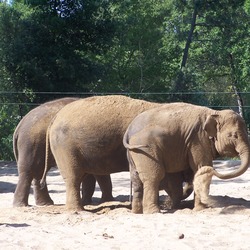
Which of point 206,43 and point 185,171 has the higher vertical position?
point 206,43

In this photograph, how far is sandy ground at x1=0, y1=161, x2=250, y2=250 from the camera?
7.50 metres

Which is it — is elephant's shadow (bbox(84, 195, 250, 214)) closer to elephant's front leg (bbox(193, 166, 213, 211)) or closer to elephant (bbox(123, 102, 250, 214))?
elephant's front leg (bbox(193, 166, 213, 211))

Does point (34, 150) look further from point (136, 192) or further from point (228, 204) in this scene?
point (228, 204)

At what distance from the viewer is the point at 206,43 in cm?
3403

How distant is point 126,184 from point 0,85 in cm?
1170

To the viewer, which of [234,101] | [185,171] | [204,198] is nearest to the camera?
[204,198]

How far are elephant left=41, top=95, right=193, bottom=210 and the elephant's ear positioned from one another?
3.47ft

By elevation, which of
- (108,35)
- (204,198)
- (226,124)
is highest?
(108,35)

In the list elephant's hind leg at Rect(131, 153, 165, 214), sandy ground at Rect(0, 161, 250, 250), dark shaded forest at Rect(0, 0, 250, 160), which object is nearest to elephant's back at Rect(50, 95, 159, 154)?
elephant's hind leg at Rect(131, 153, 165, 214)

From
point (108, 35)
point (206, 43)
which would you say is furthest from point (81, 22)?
point (206, 43)

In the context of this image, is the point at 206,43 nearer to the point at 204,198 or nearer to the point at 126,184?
the point at 126,184

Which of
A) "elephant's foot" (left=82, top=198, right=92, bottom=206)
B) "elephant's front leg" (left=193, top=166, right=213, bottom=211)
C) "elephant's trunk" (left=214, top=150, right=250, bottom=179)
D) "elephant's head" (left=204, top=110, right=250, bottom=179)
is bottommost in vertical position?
"elephant's foot" (left=82, top=198, right=92, bottom=206)

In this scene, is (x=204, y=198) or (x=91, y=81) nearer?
(x=204, y=198)

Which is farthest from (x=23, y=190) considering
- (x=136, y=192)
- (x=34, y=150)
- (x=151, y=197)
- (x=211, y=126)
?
(x=211, y=126)
